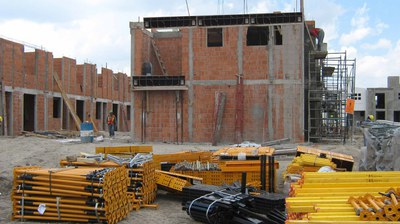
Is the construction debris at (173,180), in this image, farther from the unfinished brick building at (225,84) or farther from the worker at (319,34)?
the worker at (319,34)

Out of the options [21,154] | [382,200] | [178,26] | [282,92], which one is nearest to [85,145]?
[21,154]

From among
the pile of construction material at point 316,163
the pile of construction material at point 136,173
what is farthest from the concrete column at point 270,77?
the pile of construction material at point 136,173

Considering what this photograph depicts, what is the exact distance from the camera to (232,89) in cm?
2570

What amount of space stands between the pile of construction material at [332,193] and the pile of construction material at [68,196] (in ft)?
14.2

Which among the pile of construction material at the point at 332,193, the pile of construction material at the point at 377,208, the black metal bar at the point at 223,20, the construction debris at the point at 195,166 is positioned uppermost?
the black metal bar at the point at 223,20

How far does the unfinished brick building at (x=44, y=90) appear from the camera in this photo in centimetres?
3030

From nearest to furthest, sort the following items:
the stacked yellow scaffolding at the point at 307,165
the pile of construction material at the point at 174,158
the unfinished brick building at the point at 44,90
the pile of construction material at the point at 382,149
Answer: the pile of construction material at the point at 382,149 → the stacked yellow scaffolding at the point at 307,165 → the pile of construction material at the point at 174,158 → the unfinished brick building at the point at 44,90

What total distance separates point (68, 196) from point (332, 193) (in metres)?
5.85

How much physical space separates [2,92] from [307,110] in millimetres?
19510

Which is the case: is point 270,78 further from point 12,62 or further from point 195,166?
point 12,62

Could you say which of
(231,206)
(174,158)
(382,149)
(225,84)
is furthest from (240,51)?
(231,206)

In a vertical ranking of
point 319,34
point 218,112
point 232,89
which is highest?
point 319,34

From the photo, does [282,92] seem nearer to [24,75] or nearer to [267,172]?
[267,172]

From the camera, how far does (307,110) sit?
27.1 meters
